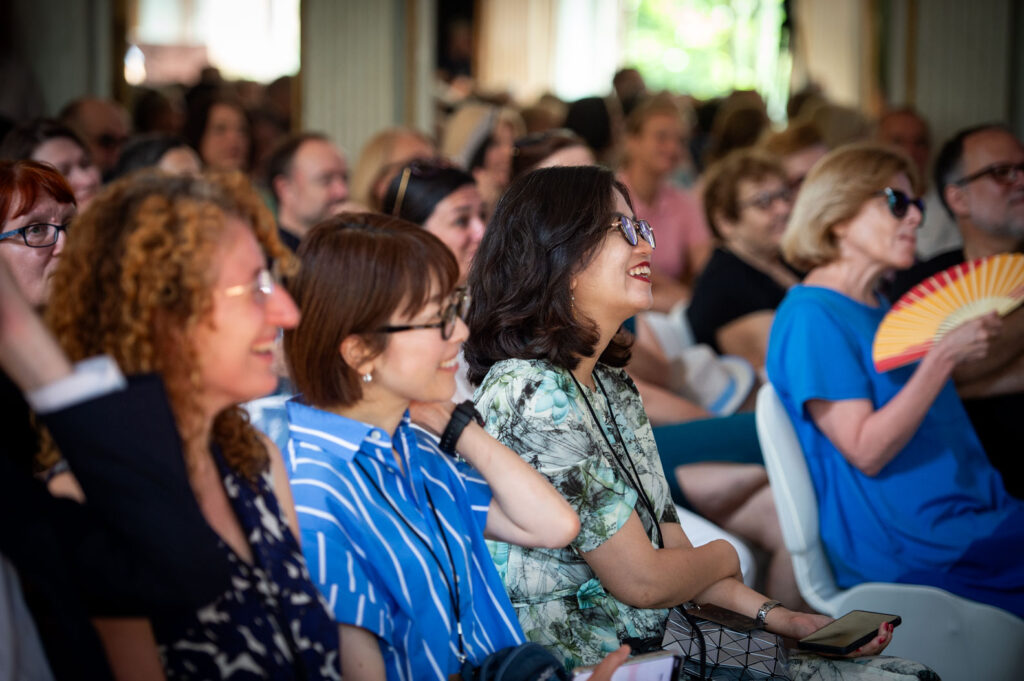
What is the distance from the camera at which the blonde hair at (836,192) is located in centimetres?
300

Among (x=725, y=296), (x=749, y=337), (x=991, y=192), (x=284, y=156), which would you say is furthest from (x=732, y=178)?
(x=284, y=156)

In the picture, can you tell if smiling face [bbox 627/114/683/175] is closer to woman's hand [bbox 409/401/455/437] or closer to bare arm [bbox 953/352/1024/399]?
bare arm [bbox 953/352/1024/399]

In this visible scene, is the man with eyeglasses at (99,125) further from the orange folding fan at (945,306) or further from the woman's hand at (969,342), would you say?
the woman's hand at (969,342)

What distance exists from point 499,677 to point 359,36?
6.06m

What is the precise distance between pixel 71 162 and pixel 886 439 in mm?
2800

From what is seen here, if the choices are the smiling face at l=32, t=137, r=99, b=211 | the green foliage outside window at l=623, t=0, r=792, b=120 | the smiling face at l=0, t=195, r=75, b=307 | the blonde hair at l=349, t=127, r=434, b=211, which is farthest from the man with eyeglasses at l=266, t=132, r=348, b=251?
the green foliage outside window at l=623, t=0, r=792, b=120

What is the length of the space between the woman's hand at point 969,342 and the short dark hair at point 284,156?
319cm

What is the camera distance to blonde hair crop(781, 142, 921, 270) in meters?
3.00

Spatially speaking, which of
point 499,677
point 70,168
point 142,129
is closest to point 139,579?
point 499,677

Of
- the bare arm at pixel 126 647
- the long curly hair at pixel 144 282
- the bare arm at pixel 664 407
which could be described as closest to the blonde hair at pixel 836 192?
the bare arm at pixel 664 407

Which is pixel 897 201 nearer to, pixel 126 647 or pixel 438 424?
pixel 438 424

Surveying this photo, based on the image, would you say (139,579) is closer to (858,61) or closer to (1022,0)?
(1022,0)

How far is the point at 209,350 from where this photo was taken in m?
1.39

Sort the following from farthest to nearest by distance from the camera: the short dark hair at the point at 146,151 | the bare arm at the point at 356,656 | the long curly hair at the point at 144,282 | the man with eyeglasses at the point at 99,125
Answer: the man with eyeglasses at the point at 99,125 → the short dark hair at the point at 146,151 → the bare arm at the point at 356,656 → the long curly hair at the point at 144,282
